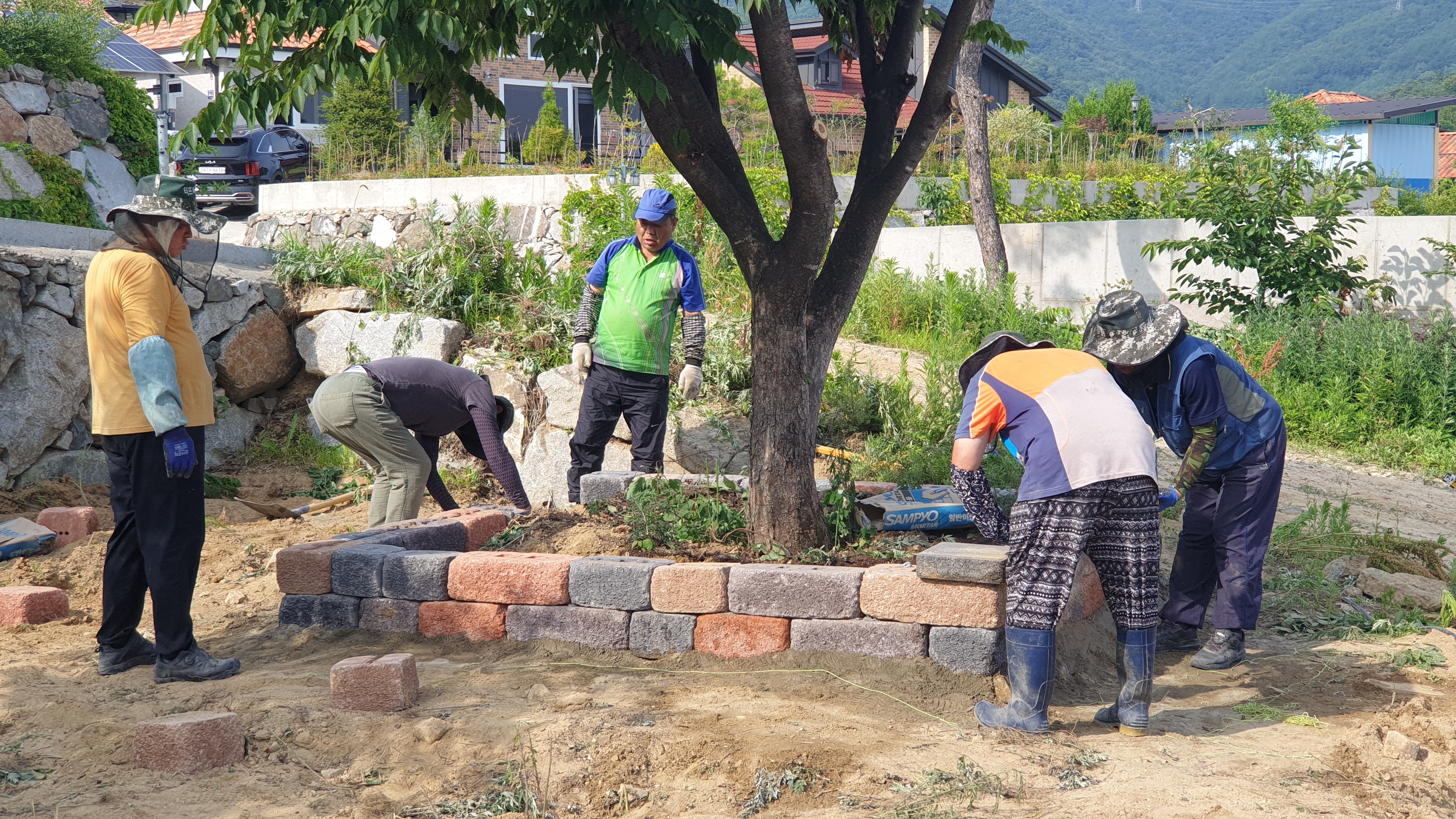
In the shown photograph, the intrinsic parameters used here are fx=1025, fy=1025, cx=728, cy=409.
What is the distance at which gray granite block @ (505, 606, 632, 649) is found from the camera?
13.5 ft

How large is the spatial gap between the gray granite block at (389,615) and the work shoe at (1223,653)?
A: 3.26m

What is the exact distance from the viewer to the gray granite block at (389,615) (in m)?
4.35

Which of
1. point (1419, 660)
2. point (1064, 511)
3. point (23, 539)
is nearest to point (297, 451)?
point (23, 539)

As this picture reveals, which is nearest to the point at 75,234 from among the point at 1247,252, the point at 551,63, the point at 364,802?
the point at 551,63

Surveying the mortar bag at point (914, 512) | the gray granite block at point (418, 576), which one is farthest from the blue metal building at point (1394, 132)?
the gray granite block at point (418, 576)

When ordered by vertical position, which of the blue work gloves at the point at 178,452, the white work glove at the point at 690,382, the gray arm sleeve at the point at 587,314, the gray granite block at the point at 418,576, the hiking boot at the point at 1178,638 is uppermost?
the gray arm sleeve at the point at 587,314

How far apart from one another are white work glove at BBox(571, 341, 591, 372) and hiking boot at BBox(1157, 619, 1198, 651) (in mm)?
3278

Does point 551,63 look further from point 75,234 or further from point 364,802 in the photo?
point 75,234

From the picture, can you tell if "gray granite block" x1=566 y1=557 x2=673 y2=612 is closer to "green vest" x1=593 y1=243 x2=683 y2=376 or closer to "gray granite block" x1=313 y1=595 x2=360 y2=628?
"gray granite block" x1=313 y1=595 x2=360 y2=628

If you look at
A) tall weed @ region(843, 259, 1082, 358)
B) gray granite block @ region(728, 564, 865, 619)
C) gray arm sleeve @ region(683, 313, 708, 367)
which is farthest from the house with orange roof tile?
gray granite block @ region(728, 564, 865, 619)

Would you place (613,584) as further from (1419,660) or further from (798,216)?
(1419,660)

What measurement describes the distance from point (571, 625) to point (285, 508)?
395cm

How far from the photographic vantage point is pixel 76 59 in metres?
10.7

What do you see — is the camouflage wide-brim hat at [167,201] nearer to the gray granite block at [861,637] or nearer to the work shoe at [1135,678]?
the gray granite block at [861,637]
